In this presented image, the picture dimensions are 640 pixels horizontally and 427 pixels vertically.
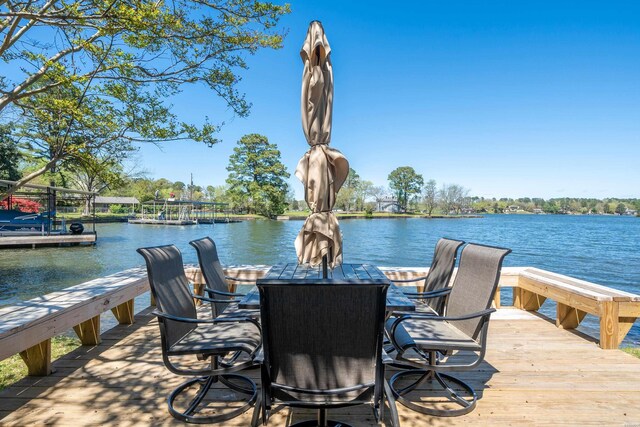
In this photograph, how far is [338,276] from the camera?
2404mm

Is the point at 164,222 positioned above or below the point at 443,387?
below

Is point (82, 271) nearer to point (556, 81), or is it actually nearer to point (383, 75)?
point (383, 75)

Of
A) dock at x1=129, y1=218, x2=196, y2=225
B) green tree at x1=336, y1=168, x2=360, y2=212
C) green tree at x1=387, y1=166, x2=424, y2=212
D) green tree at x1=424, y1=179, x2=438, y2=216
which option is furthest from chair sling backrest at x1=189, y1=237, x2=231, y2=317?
green tree at x1=387, y1=166, x2=424, y2=212

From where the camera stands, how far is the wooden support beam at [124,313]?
3463mm

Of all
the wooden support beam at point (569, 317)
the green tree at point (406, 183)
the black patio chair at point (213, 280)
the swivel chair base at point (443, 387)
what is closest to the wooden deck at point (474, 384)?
the swivel chair base at point (443, 387)

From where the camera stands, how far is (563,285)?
3314mm

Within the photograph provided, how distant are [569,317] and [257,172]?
3649 centimetres

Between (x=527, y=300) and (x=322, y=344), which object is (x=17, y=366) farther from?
(x=527, y=300)

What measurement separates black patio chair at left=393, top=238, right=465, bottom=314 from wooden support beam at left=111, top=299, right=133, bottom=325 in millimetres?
2891

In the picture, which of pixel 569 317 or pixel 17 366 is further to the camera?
pixel 569 317

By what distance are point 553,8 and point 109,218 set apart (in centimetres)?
4074

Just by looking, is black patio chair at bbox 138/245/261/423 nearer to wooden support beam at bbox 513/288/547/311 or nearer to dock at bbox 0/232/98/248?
wooden support beam at bbox 513/288/547/311

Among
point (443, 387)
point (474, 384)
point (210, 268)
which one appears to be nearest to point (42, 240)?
point (210, 268)

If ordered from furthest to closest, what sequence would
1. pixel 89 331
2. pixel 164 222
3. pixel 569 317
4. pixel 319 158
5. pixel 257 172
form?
pixel 257 172 → pixel 164 222 → pixel 569 317 → pixel 89 331 → pixel 319 158
